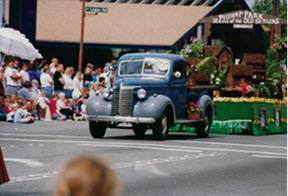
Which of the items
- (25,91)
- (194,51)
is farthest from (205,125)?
(25,91)

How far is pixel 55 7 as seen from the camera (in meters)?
57.1

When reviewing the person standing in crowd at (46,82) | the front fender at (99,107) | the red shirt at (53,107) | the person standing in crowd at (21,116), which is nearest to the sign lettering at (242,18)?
the red shirt at (53,107)

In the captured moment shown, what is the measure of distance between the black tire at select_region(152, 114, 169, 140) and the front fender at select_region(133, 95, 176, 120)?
14 cm

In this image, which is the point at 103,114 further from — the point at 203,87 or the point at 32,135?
the point at 203,87

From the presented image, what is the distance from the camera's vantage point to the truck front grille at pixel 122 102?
Result: 20344 millimetres

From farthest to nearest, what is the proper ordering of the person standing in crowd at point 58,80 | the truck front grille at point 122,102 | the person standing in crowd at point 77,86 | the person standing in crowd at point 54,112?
the person standing in crowd at point 77,86
the person standing in crowd at point 58,80
the person standing in crowd at point 54,112
the truck front grille at point 122,102

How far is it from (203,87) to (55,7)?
35154 mm

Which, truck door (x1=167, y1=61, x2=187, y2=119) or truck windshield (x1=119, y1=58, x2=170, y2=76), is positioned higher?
truck windshield (x1=119, y1=58, x2=170, y2=76)

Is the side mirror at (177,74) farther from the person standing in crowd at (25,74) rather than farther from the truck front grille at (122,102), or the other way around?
the person standing in crowd at (25,74)

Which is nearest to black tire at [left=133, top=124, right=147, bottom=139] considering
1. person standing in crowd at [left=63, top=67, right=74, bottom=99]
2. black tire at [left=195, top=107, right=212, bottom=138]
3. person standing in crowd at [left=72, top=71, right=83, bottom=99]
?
black tire at [left=195, top=107, right=212, bottom=138]

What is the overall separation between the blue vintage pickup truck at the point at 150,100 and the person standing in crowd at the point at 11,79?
13.4 ft

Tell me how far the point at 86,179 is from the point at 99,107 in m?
18.2

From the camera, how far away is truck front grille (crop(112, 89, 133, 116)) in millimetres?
20344

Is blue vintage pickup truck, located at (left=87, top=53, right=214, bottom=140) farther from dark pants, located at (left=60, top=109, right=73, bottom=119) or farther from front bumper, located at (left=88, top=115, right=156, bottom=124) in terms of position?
dark pants, located at (left=60, top=109, right=73, bottom=119)
